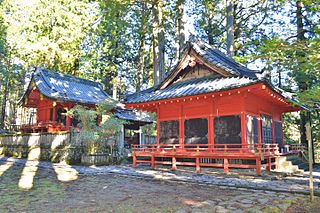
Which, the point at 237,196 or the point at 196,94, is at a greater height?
the point at 196,94

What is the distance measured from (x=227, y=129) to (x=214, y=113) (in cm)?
106

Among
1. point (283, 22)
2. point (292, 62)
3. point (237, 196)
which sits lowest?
point (237, 196)

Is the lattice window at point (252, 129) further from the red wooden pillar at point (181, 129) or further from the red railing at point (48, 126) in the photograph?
the red railing at point (48, 126)

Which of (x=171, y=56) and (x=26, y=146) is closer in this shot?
(x=26, y=146)

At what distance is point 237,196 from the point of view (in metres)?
6.93

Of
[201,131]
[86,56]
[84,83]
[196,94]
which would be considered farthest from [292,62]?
[86,56]

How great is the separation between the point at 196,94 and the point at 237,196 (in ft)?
19.8

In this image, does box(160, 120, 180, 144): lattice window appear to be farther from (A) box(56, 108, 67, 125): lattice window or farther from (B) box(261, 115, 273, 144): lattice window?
(A) box(56, 108, 67, 125): lattice window

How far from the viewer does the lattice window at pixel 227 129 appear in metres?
12.2

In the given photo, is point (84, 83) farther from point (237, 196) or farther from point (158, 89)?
point (237, 196)

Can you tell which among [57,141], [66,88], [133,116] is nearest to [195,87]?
[57,141]

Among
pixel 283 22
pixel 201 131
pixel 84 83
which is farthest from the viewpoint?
pixel 84 83

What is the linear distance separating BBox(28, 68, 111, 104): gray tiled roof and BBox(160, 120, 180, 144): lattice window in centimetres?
951

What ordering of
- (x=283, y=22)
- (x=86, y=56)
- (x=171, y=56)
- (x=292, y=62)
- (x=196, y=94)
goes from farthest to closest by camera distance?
(x=171, y=56) < (x=86, y=56) < (x=283, y=22) < (x=196, y=94) < (x=292, y=62)
